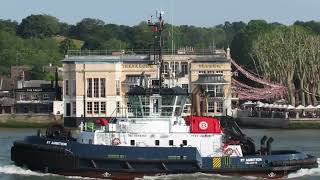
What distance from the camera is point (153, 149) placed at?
145ft

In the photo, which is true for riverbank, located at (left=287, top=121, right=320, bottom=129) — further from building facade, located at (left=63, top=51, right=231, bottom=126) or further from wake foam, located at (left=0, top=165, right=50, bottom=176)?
wake foam, located at (left=0, top=165, right=50, bottom=176)

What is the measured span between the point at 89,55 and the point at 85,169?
55367 millimetres

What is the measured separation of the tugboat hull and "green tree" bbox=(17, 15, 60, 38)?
5815 inches

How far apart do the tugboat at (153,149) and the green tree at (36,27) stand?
484 feet

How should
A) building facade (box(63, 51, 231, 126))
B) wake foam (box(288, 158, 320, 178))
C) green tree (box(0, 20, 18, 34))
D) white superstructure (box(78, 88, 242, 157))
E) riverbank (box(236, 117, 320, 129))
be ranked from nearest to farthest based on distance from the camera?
white superstructure (box(78, 88, 242, 157))
wake foam (box(288, 158, 320, 178))
riverbank (box(236, 117, 320, 129))
building facade (box(63, 51, 231, 126))
green tree (box(0, 20, 18, 34))

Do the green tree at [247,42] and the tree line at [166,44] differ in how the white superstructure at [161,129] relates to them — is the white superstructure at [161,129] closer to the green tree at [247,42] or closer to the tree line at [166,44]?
the tree line at [166,44]

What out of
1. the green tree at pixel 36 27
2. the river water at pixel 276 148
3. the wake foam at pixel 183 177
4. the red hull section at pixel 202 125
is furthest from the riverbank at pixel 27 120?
the green tree at pixel 36 27

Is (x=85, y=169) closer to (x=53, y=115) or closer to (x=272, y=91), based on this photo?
(x=53, y=115)

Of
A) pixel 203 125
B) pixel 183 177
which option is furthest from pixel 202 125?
pixel 183 177

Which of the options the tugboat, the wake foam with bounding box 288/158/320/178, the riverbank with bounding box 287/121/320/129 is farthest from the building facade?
the tugboat

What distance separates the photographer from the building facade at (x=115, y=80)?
9456 cm

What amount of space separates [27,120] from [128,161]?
177 feet

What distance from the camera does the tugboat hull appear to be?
44.2 m

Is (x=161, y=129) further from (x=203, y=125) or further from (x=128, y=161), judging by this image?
(x=128, y=161)
